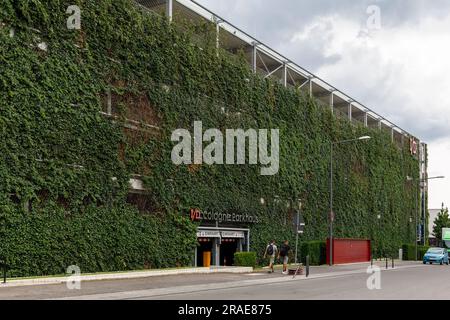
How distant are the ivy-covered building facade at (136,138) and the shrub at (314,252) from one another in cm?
231

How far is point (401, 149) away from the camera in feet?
240

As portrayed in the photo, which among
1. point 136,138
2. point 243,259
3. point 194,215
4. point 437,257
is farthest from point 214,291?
point 437,257

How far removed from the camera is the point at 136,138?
29719mm

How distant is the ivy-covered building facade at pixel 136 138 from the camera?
23.7 m

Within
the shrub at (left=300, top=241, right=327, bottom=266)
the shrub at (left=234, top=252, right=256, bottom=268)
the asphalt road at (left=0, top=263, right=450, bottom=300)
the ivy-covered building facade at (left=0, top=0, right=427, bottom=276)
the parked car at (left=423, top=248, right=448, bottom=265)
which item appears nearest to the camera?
the asphalt road at (left=0, top=263, right=450, bottom=300)

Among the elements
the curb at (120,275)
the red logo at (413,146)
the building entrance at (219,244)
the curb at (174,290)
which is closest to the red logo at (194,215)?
the building entrance at (219,244)

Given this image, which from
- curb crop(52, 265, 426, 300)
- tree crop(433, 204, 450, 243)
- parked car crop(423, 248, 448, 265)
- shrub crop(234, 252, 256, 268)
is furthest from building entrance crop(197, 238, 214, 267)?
tree crop(433, 204, 450, 243)

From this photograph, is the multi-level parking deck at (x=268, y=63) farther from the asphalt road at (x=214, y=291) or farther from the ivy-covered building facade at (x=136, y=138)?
the asphalt road at (x=214, y=291)

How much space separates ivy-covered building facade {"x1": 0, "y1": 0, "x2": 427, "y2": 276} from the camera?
77.8ft

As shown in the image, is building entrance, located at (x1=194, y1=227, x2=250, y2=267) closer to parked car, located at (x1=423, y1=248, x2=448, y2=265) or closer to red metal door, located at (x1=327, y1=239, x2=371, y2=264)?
red metal door, located at (x1=327, y1=239, x2=371, y2=264)

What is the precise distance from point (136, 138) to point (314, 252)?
17692mm

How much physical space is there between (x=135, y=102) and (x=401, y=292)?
53.1ft

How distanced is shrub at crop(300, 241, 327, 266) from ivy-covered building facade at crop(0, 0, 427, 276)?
7.59 feet

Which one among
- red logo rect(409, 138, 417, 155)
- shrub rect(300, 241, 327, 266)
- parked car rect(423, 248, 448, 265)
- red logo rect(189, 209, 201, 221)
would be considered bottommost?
parked car rect(423, 248, 448, 265)
